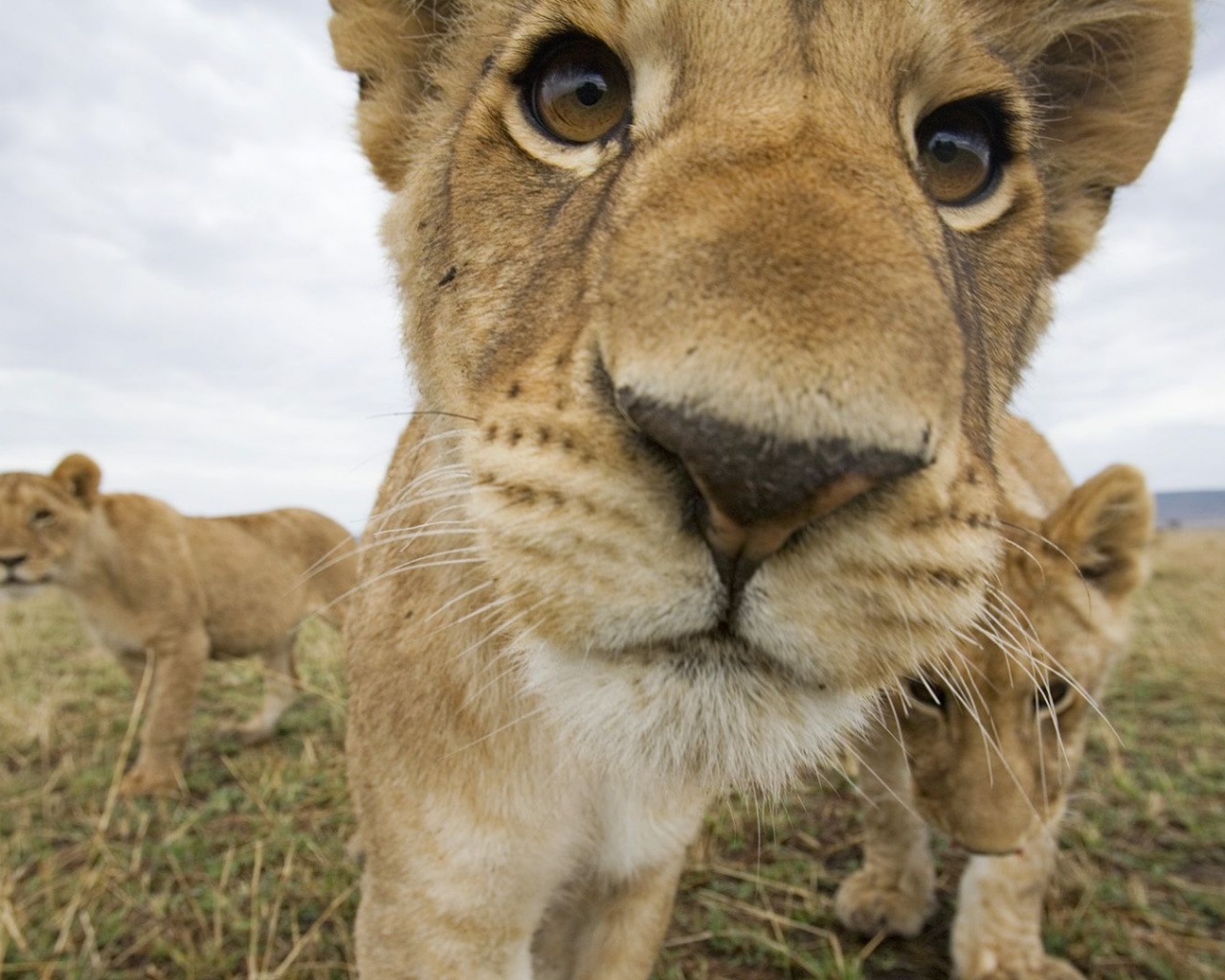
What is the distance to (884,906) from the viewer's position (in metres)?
2.81

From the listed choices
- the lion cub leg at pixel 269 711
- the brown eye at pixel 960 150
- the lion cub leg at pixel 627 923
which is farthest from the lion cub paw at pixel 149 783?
the brown eye at pixel 960 150

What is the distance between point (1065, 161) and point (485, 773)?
1815 millimetres

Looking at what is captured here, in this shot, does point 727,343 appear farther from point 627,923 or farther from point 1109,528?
point 1109,528

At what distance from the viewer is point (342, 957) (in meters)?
2.75

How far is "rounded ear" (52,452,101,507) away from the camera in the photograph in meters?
5.68

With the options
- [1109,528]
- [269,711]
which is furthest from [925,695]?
[269,711]

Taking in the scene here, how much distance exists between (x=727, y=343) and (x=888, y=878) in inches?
98.5

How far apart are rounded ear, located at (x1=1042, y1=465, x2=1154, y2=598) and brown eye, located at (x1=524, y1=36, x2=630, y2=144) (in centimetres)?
156

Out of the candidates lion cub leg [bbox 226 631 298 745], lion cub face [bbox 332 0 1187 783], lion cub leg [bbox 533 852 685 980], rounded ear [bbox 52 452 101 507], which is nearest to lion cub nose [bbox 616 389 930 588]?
lion cub face [bbox 332 0 1187 783]

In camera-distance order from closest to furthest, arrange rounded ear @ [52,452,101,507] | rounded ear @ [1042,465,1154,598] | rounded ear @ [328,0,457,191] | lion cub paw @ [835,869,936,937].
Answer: rounded ear @ [328,0,457,191]
rounded ear @ [1042,465,1154,598]
lion cub paw @ [835,869,936,937]
rounded ear @ [52,452,101,507]

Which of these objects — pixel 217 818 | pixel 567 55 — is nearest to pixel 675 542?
pixel 567 55

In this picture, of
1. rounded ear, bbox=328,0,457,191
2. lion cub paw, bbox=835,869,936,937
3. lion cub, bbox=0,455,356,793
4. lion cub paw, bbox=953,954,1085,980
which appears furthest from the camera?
lion cub, bbox=0,455,356,793

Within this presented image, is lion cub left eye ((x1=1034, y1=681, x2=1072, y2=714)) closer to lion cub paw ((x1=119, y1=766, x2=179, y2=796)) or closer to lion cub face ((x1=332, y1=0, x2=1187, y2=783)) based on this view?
lion cub face ((x1=332, y1=0, x2=1187, y2=783))

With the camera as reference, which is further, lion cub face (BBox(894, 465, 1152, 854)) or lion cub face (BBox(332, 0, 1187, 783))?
lion cub face (BBox(894, 465, 1152, 854))
